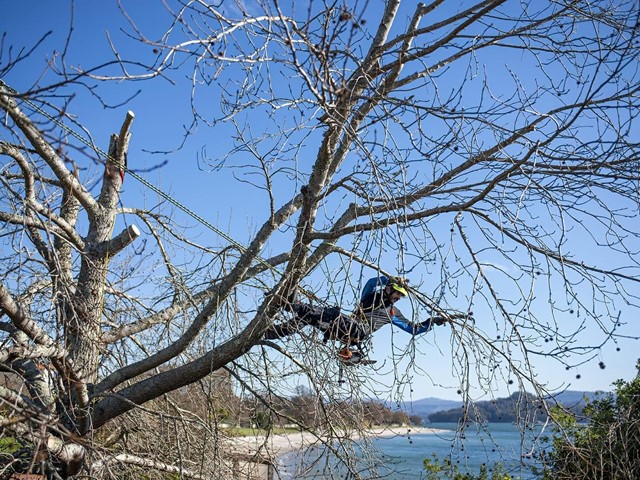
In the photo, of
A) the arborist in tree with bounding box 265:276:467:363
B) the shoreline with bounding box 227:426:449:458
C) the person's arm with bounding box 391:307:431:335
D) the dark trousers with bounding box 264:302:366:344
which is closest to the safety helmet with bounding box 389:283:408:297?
the arborist in tree with bounding box 265:276:467:363

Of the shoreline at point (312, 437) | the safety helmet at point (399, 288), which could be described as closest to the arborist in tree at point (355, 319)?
the safety helmet at point (399, 288)

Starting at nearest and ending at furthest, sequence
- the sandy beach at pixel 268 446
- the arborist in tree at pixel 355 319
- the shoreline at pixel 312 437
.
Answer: the arborist in tree at pixel 355 319 → the shoreline at pixel 312 437 → the sandy beach at pixel 268 446

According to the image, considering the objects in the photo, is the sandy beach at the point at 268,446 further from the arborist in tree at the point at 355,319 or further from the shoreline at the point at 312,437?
the arborist in tree at the point at 355,319

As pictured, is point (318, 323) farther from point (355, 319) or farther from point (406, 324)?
point (406, 324)

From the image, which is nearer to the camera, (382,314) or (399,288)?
(399,288)

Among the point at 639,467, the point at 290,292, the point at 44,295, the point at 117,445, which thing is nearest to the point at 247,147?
the point at 290,292

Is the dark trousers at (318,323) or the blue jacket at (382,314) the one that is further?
the blue jacket at (382,314)

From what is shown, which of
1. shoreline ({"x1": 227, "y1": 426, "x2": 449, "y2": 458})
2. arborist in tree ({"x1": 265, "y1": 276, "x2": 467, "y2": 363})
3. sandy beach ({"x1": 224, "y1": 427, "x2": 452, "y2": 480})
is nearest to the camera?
arborist in tree ({"x1": 265, "y1": 276, "x2": 467, "y2": 363})

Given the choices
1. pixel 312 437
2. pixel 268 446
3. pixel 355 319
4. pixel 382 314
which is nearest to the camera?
pixel 355 319

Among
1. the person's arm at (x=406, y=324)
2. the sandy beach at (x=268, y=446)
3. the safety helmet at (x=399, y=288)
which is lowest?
the sandy beach at (x=268, y=446)

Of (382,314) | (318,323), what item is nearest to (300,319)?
(318,323)

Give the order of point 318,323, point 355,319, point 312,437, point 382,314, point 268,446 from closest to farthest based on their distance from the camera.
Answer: point 355,319 → point 318,323 → point 382,314 → point 312,437 → point 268,446

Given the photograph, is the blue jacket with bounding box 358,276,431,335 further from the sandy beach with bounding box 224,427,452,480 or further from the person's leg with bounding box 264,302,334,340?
the sandy beach with bounding box 224,427,452,480

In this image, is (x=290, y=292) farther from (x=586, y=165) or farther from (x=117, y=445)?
(x=117, y=445)
